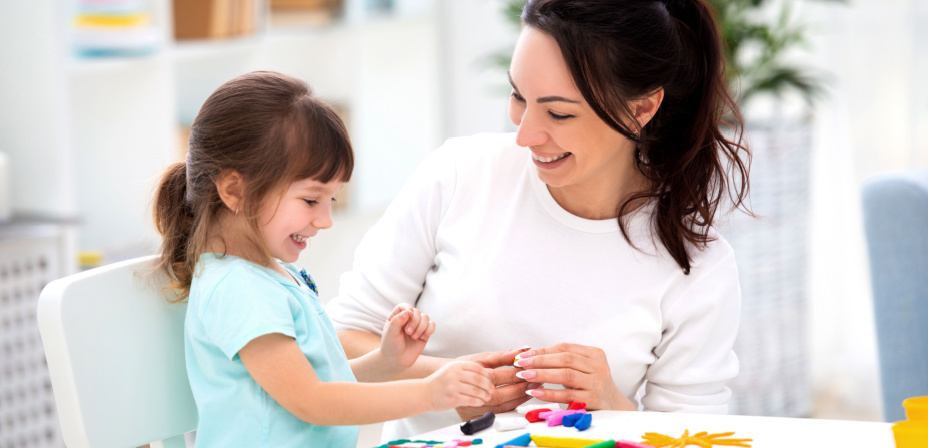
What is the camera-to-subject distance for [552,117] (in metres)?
1.21

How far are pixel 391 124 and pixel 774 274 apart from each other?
4.68ft

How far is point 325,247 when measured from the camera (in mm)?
3184

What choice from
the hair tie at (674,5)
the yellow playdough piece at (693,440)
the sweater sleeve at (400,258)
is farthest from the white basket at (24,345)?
the yellow playdough piece at (693,440)

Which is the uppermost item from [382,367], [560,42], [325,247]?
[560,42]

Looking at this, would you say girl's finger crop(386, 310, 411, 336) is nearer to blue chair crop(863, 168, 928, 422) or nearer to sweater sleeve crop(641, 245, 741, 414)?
sweater sleeve crop(641, 245, 741, 414)

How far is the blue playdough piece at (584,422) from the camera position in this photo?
3.18ft

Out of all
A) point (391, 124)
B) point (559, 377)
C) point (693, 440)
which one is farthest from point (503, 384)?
point (391, 124)

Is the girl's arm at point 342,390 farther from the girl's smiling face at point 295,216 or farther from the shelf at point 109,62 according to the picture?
the shelf at point 109,62

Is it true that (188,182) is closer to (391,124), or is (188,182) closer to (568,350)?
(568,350)

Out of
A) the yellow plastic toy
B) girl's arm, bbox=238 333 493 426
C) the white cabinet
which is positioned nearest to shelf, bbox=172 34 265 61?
the white cabinet

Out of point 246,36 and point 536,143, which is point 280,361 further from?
point 246,36

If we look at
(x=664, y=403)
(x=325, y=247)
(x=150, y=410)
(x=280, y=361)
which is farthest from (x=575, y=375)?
(x=325, y=247)

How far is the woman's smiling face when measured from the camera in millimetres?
1190

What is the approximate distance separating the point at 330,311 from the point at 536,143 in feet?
1.35
